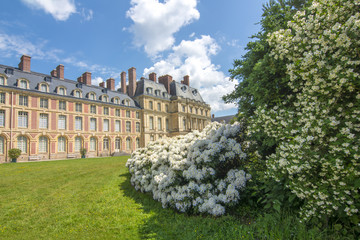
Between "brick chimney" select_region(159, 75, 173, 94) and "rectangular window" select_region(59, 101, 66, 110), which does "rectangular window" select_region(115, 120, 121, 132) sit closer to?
"rectangular window" select_region(59, 101, 66, 110)

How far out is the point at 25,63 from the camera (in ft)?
89.2

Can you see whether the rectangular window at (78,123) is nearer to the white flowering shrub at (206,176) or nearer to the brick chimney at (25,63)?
the brick chimney at (25,63)

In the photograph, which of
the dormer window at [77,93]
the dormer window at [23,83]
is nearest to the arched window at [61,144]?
the dormer window at [77,93]

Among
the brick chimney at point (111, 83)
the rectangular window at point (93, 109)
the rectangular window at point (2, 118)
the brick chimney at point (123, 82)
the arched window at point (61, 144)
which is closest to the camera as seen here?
the rectangular window at point (2, 118)

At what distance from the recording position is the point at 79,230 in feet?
15.8

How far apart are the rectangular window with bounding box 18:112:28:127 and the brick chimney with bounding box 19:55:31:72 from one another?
622 centimetres

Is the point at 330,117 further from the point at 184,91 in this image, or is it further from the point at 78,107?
the point at 184,91

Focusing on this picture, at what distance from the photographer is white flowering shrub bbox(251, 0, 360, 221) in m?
2.82

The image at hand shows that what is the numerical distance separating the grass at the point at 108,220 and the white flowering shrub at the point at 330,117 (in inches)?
29.8

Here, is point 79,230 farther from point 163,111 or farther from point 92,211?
point 163,111

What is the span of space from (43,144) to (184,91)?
32280 millimetres

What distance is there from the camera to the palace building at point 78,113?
82.4 feet

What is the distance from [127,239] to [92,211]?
7.05ft

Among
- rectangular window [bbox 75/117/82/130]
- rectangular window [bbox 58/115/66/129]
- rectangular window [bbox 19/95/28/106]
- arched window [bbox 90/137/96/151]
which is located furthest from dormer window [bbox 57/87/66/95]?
arched window [bbox 90/137/96/151]
